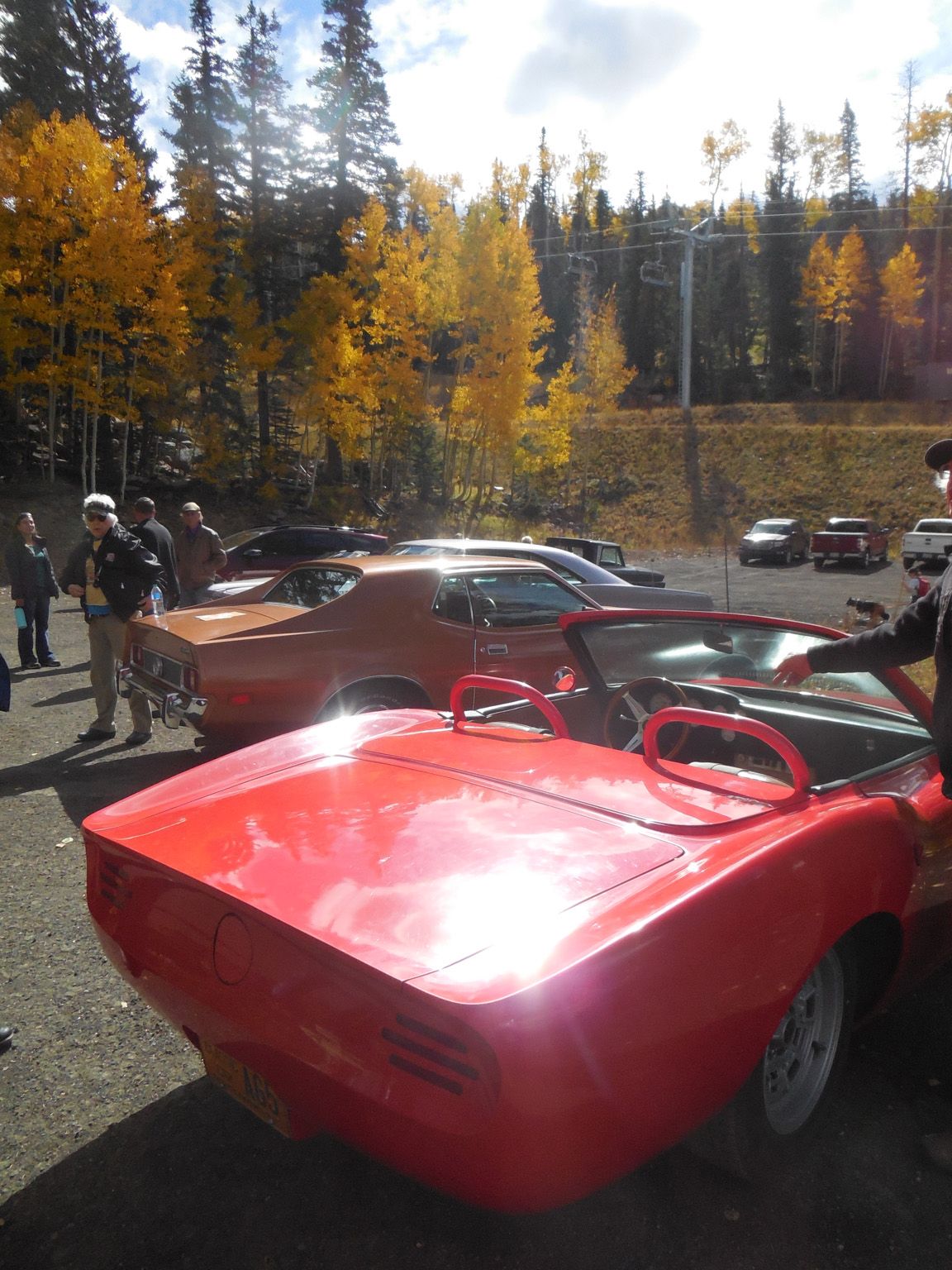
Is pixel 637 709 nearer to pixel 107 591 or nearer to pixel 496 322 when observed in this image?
pixel 107 591

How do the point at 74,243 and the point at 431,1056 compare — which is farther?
the point at 74,243

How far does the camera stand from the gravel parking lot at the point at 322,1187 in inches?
79.1

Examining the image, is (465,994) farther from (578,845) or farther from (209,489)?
(209,489)

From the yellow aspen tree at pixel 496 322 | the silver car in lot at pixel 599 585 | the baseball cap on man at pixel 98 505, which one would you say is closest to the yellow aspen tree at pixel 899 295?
the yellow aspen tree at pixel 496 322

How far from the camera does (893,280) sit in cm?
5606

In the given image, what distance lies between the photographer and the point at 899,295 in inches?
2208

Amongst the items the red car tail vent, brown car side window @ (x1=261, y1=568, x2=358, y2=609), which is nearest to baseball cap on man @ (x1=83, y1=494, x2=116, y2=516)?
brown car side window @ (x1=261, y1=568, x2=358, y2=609)

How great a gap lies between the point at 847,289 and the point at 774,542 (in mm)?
36520

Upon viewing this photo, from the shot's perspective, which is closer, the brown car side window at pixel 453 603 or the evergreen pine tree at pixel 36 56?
the brown car side window at pixel 453 603

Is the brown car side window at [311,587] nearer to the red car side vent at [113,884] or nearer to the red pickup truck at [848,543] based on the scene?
the red car side vent at [113,884]

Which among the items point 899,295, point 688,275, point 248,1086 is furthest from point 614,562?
point 899,295

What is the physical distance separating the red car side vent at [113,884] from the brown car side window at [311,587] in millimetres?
3404

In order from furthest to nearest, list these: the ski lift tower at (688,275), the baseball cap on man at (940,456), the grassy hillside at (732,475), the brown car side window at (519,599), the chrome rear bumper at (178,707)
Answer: the ski lift tower at (688,275), the grassy hillside at (732,475), the brown car side window at (519,599), the chrome rear bumper at (178,707), the baseball cap on man at (940,456)

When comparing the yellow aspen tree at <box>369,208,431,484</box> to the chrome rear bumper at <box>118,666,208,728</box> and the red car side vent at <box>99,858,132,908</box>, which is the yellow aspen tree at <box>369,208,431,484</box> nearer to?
the chrome rear bumper at <box>118,666,208,728</box>
